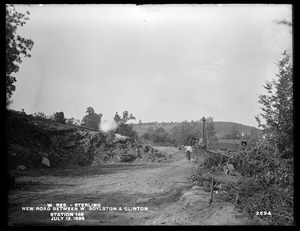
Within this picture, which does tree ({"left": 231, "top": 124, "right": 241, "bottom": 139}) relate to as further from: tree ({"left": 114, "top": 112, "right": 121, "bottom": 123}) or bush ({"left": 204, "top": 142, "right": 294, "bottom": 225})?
tree ({"left": 114, "top": 112, "right": 121, "bottom": 123})

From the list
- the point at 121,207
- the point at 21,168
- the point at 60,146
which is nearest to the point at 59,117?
the point at 60,146

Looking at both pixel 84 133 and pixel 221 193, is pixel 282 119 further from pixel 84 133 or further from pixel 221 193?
pixel 84 133

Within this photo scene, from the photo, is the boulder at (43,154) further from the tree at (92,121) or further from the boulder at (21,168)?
the tree at (92,121)

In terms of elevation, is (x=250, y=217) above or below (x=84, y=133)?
below

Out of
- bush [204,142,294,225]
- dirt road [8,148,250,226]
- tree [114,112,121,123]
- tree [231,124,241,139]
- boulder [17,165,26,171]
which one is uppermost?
tree [114,112,121,123]

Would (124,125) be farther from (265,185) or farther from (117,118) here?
(265,185)

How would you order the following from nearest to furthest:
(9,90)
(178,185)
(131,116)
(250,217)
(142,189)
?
(250,217) → (9,90) → (178,185) → (142,189) → (131,116)

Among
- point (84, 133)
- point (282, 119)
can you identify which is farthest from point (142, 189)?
point (84, 133)

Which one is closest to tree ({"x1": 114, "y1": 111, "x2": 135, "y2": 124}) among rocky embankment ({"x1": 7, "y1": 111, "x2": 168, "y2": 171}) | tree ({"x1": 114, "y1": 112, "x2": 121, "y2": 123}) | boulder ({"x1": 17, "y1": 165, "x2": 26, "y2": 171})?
→ tree ({"x1": 114, "y1": 112, "x2": 121, "y2": 123})

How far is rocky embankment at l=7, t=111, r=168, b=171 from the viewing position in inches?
462

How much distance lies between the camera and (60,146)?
16641mm

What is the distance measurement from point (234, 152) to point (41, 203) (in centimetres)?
710

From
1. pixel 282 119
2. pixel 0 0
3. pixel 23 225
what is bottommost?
pixel 23 225

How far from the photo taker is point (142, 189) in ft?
25.5
